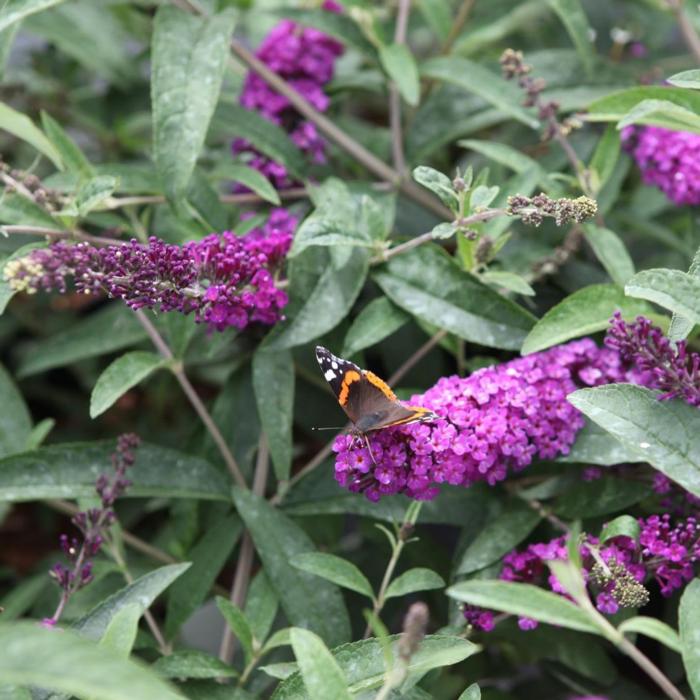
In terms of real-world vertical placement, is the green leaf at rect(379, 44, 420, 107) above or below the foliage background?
above

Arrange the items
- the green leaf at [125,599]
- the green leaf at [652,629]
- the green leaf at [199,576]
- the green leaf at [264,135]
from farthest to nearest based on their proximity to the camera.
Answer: the green leaf at [264,135] < the green leaf at [199,576] < the green leaf at [125,599] < the green leaf at [652,629]

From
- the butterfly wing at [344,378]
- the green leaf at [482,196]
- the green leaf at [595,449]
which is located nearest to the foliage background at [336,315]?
the green leaf at [595,449]

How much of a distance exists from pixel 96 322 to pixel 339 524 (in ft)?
2.28

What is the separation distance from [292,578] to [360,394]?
16.9 inches

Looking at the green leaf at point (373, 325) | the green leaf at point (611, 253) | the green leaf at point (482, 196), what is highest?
the green leaf at point (482, 196)

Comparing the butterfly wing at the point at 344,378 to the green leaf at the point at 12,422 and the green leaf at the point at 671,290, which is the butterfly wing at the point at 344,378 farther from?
the green leaf at the point at 12,422

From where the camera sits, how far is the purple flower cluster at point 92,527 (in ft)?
5.03

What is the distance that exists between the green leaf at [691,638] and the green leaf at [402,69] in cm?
106

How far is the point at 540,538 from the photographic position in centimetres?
183

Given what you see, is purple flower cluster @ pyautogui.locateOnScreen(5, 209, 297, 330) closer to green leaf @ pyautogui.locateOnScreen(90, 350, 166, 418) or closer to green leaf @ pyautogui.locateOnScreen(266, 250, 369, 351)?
green leaf @ pyautogui.locateOnScreen(266, 250, 369, 351)

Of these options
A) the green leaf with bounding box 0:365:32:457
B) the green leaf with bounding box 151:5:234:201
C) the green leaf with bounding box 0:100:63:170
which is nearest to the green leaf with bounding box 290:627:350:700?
the green leaf with bounding box 151:5:234:201

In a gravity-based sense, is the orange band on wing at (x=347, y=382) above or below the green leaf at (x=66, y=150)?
below

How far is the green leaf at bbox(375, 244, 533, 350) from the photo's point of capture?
166cm

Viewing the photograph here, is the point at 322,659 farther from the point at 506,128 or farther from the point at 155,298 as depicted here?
the point at 506,128
